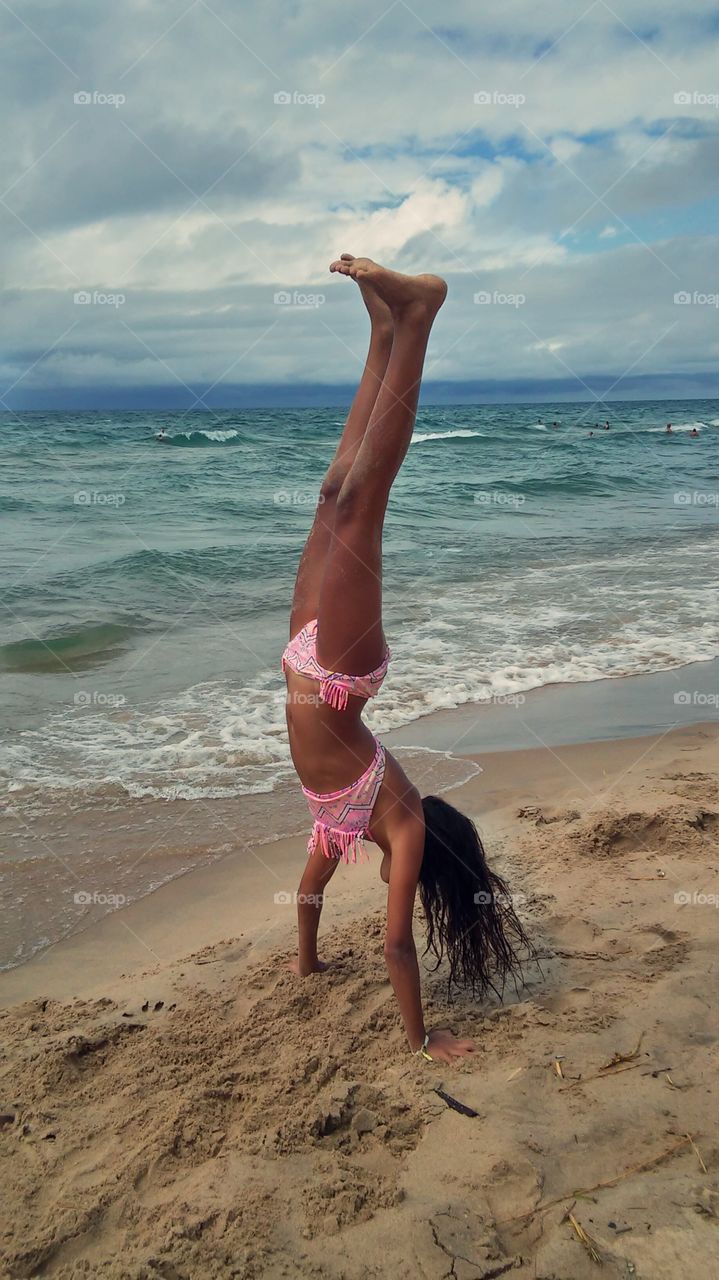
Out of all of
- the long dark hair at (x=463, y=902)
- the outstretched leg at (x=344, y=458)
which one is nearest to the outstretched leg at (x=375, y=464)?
the outstretched leg at (x=344, y=458)

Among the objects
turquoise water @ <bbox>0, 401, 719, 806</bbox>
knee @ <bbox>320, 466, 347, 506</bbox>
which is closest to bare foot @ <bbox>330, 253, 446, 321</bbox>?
knee @ <bbox>320, 466, 347, 506</bbox>

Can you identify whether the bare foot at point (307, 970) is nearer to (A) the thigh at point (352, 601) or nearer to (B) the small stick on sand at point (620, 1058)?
(B) the small stick on sand at point (620, 1058)

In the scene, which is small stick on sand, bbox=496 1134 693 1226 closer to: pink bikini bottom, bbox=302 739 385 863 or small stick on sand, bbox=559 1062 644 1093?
small stick on sand, bbox=559 1062 644 1093

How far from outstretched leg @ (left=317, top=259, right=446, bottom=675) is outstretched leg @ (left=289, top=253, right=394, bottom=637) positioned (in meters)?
0.28

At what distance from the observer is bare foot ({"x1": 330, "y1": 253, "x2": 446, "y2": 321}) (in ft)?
9.16

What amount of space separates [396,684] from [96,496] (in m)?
13.2

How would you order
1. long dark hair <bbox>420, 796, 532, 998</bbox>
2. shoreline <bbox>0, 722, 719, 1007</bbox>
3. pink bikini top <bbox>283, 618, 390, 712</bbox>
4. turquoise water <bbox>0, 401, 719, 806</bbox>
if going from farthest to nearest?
turquoise water <bbox>0, 401, 719, 806</bbox>
shoreline <bbox>0, 722, 719, 1007</bbox>
long dark hair <bbox>420, 796, 532, 998</bbox>
pink bikini top <bbox>283, 618, 390, 712</bbox>

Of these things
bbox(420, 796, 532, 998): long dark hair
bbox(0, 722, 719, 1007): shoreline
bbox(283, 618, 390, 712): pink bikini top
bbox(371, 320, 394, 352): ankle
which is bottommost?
bbox(0, 722, 719, 1007): shoreline

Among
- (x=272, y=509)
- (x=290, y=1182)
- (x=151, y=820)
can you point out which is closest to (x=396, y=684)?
(x=151, y=820)

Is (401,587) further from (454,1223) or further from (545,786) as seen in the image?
(454,1223)

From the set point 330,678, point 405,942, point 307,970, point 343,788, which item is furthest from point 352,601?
point 307,970

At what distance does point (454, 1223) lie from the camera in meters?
2.32

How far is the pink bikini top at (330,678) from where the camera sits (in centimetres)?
313

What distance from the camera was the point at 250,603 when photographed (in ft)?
33.7
